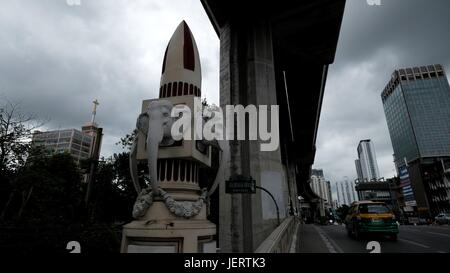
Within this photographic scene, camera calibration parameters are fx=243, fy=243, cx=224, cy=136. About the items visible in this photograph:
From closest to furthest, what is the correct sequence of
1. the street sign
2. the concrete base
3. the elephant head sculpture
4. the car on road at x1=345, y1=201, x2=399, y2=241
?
the concrete base < the elephant head sculpture < the street sign < the car on road at x1=345, y1=201, x2=399, y2=241

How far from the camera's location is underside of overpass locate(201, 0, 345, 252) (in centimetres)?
981

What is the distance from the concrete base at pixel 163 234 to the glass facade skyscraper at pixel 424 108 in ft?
323

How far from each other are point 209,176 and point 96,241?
6.36m

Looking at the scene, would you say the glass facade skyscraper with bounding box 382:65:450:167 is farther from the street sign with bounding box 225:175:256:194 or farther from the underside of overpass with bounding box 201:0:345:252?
the street sign with bounding box 225:175:256:194

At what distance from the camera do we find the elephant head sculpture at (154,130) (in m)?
3.17

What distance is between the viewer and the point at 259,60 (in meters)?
12.2

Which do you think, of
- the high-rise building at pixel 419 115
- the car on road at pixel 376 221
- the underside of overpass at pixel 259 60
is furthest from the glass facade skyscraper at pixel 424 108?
the car on road at pixel 376 221

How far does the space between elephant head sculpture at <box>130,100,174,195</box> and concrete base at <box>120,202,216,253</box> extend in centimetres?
34

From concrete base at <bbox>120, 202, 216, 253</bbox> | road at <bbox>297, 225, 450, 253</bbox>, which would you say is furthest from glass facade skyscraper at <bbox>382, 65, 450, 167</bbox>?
concrete base at <bbox>120, 202, 216, 253</bbox>

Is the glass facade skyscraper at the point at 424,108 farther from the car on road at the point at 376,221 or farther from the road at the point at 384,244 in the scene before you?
the car on road at the point at 376,221

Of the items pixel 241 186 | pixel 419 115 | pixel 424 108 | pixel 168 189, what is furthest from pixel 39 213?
pixel 424 108

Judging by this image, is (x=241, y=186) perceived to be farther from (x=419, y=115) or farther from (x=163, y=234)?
(x=419, y=115)

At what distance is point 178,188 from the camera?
11.1 ft
